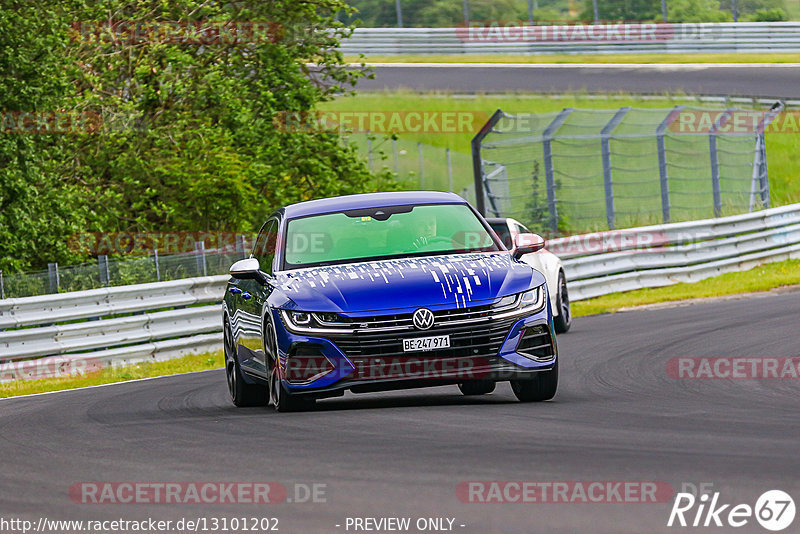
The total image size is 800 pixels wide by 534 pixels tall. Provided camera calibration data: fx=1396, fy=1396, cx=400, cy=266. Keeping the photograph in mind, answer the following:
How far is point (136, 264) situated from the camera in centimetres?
1959

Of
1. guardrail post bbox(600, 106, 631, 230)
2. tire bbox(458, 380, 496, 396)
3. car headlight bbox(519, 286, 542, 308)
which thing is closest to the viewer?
car headlight bbox(519, 286, 542, 308)

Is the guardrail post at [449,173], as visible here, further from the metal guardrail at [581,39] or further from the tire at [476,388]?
the tire at [476,388]

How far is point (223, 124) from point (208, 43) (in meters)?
1.69

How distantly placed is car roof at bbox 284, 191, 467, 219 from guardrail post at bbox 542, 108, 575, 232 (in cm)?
1265

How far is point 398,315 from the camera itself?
30.2 ft

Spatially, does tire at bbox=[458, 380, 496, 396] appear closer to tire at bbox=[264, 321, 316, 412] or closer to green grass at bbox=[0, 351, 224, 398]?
tire at bbox=[264, 321, 316, 412]

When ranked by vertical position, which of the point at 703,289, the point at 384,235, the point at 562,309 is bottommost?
the point at 703,289

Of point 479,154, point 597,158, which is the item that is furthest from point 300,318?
Answer: point 597,158

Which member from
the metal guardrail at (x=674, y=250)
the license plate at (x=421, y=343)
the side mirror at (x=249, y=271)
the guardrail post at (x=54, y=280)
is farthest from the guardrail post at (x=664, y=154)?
the license plate at (x=421, y=343)

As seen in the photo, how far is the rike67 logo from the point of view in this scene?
5.30m

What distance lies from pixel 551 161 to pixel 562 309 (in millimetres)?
7806

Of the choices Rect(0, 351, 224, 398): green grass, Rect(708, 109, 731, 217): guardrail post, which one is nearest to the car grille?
Rect(0, 351, 224, 398): green grass

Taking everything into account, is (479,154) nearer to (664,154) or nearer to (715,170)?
(664,154)

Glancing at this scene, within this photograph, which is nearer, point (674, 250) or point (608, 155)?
point (674, 250)
